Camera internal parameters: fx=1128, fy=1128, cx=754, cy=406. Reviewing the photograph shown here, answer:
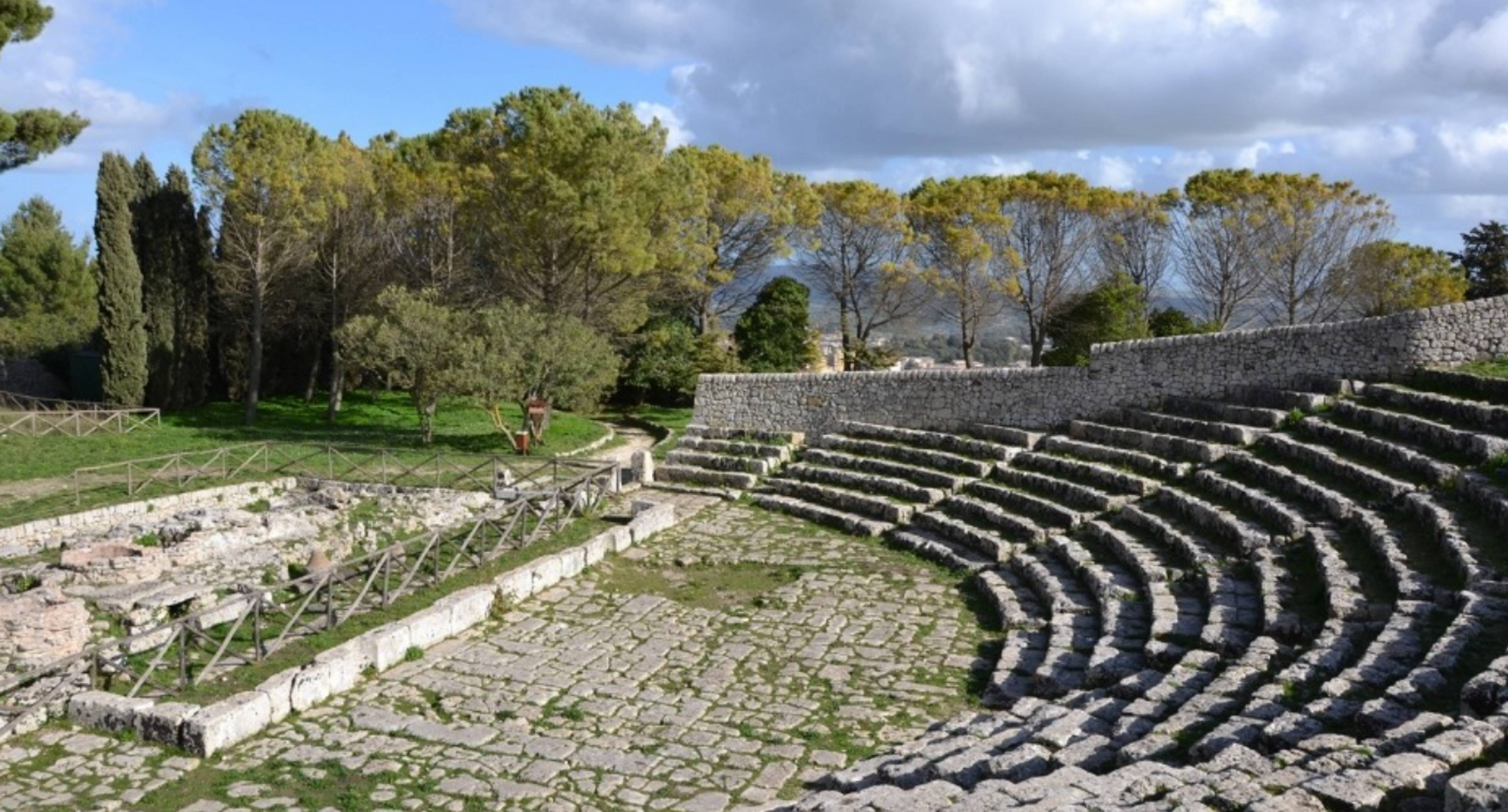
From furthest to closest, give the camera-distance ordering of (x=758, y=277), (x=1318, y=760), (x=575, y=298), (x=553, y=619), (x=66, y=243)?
(x=66, y=243), (x=758, y=277), (x=575, y=298), (x=553, y=619), (x=1318, y=760)

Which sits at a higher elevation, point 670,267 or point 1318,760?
point 670,267

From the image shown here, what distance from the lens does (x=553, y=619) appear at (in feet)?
45.9

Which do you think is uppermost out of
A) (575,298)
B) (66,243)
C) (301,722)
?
(66,243)

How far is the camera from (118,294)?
32844mm

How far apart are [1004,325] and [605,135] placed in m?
16.5

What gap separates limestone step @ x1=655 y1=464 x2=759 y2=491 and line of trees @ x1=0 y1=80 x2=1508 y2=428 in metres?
4.31

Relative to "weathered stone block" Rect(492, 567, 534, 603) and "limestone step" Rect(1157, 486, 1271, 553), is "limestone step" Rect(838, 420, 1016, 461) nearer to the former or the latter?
"limestone step" Rect(1157, 486, 1271, 553)

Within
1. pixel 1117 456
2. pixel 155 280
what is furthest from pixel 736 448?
pixel 155 280

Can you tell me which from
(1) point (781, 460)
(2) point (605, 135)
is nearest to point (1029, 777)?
(1) point (781, 460)

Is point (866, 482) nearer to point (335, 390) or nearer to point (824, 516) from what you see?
point (824, 516)

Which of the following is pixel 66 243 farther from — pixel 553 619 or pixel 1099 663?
pixel 1099 663

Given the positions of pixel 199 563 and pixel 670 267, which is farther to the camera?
pixel 670 267

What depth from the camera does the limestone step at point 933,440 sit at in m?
20.4

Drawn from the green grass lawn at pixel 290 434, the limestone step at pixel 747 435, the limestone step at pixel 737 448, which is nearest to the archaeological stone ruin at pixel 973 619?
the limestone step at pixel 737 448
